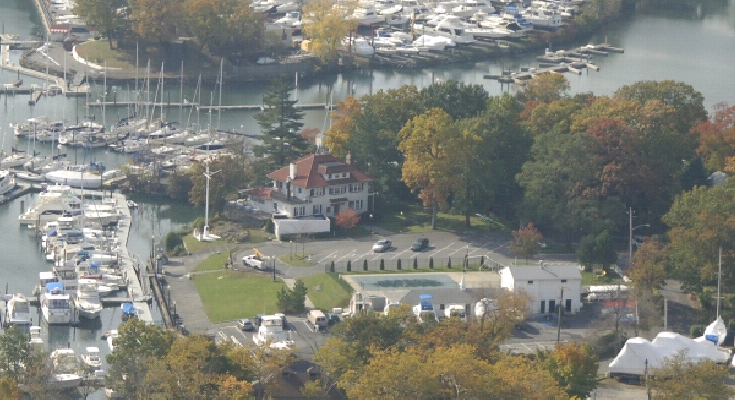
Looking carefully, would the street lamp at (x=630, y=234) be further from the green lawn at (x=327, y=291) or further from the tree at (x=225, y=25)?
the tree at (x=225, y=25)

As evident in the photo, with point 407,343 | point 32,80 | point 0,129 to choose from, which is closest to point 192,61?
point 32,80

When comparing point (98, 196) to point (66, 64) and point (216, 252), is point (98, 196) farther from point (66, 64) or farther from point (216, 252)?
point (66, 64)

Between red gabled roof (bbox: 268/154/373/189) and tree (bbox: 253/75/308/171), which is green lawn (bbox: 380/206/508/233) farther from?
tree (bbox: 253/75/308/171)

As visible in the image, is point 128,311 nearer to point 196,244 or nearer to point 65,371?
point 65,371

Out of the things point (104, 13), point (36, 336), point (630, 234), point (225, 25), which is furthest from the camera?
point (225, 25)

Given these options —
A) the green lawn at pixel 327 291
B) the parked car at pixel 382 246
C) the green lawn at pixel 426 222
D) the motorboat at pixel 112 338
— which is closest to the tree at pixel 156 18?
the green lawn at pixel 426 222

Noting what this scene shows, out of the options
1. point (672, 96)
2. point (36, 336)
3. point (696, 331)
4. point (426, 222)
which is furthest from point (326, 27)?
point (36, 336)

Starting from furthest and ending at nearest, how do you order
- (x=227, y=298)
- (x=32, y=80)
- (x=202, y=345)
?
(x=32, y=80) < (x=227, y=298) < (x=202, y=345)
